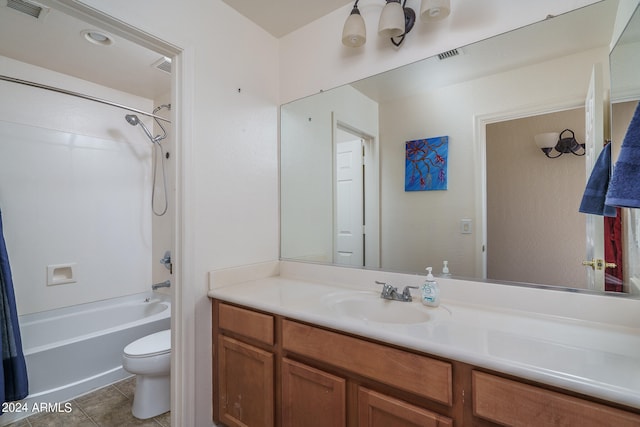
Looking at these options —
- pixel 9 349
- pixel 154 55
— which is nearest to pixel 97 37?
pixel 154 55

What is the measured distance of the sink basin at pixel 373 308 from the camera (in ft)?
4.13

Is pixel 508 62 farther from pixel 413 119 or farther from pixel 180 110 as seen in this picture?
pixel 180 110

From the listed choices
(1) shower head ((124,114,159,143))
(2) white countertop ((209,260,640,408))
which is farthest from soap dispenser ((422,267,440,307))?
(1) shower head ((124,114,159,143))

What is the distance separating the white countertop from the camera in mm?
691

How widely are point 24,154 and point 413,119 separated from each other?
272 centimetres

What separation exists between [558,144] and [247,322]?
150 cm

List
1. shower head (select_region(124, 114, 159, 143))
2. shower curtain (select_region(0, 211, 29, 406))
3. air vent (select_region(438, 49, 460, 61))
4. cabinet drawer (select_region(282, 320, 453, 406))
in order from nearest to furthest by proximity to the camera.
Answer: cabinet drawer (select_region(282, 320, 453, 406)) → air vent (select_region(438, 49, 460, 61)) → shower curtain (select_region(0, 211, 29, 406)) → shower head (select_region(124, 114, 159, 143))

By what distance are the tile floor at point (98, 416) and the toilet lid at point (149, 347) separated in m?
0.39

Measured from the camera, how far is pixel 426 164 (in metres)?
1.48

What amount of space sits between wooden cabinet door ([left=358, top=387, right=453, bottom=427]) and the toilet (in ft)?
4.40

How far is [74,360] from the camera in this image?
205 cm

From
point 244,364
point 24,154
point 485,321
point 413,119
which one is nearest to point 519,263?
point 485,321

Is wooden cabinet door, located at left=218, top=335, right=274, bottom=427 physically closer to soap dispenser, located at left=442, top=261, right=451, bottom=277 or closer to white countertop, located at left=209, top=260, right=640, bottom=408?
white countertop, located at left=209, top=260, right=640, bottom=408

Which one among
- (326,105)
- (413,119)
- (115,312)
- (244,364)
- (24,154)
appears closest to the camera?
(244,364)
